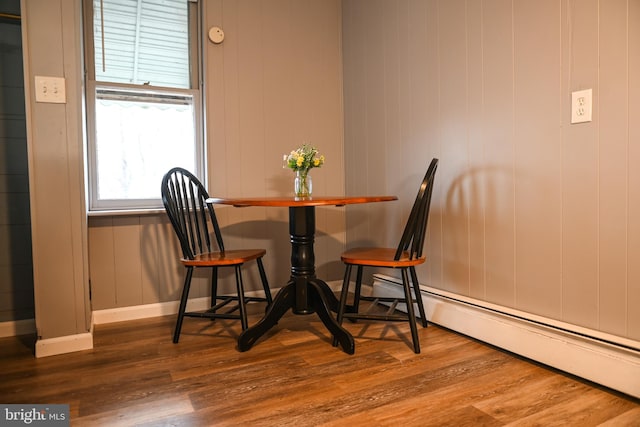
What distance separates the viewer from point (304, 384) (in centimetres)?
169

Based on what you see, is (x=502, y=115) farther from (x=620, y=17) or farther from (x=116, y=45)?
(x=116, y=45)

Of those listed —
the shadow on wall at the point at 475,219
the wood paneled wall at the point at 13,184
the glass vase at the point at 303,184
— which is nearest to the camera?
the shadow on wall at the point at 475,219

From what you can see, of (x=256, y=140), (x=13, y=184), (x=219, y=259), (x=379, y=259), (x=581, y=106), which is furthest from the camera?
(x=256, y=140)

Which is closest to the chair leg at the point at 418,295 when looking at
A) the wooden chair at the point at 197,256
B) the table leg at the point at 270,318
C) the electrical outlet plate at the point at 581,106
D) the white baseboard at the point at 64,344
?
the table leg at the point at 270,318

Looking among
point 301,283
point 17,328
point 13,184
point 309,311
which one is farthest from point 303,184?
point 17,328

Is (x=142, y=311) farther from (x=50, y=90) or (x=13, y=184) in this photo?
(x=50, y=90)

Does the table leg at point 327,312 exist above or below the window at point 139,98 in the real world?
below

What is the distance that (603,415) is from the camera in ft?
4.68

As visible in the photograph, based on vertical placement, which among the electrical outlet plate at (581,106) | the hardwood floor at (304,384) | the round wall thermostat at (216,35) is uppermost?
the round wall thermostat at (216,35)

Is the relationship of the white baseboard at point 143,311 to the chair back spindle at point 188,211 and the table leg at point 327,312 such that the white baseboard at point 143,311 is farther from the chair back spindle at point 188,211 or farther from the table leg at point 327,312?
the table leg at point 327,312

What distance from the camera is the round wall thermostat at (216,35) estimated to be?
2.76 m

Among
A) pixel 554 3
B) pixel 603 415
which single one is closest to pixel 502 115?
pixel 554 3

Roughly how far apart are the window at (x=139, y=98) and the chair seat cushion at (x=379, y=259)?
123 cm

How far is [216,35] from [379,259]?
178cm
